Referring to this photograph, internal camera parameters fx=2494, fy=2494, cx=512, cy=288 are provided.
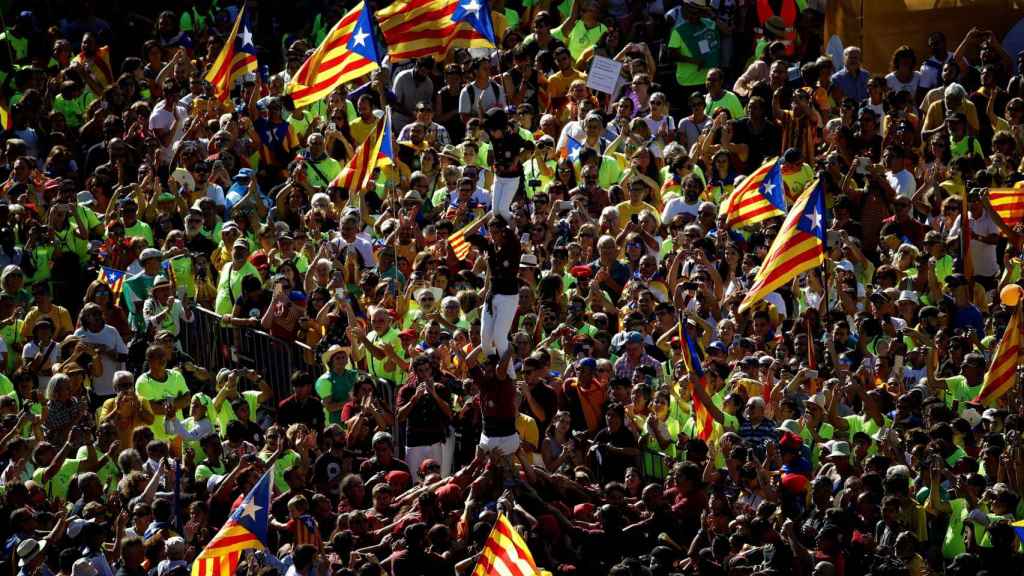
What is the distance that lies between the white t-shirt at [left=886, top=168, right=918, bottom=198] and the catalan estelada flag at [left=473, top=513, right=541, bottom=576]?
8.86 meters

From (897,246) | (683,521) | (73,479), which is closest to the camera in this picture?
(683,521)

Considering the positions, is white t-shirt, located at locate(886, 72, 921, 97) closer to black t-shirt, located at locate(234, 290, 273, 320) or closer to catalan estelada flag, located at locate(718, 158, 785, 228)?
catalan estelada flag, located at locate(718, 158, 785, 228)

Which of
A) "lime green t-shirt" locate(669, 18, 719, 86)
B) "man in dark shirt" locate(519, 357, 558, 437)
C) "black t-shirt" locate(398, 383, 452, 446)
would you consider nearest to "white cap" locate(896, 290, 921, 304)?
"man in dark shirt" locate(519, 357, 558, 437)

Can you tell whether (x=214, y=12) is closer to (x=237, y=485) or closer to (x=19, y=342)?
(x=19, y=342)

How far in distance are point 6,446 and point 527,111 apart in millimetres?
7769

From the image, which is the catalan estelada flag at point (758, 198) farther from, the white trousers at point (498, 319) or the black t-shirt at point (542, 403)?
the white trousers at point (498, 319)

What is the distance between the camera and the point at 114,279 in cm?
2503

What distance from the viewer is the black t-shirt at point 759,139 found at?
2605 centimetres

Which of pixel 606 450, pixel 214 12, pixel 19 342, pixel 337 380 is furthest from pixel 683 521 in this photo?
pixel 214 12

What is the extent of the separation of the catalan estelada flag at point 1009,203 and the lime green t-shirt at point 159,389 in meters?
7.96

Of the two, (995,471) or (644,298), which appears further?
(644,298)

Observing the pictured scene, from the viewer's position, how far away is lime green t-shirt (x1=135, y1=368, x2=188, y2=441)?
74.1 feet

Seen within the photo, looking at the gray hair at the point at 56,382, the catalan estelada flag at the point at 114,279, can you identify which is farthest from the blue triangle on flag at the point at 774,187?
the gray hair at the point at 56,382

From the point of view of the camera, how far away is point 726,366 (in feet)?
72.4
